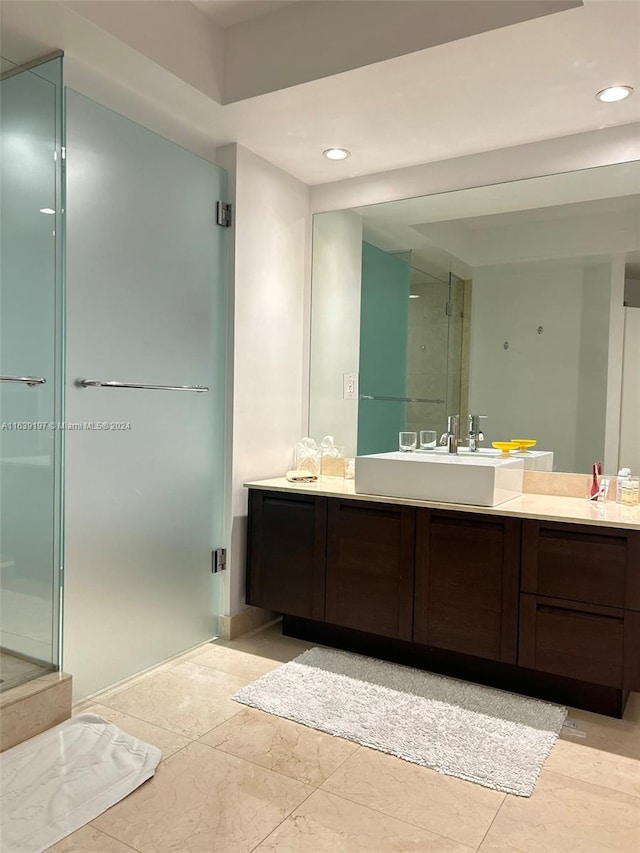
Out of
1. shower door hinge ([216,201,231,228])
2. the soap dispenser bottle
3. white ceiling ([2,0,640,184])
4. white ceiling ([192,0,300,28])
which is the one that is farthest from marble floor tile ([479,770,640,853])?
white ceiling ([192,0,300,28])

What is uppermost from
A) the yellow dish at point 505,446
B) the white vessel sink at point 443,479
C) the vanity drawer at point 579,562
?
the yellow dish at point 505,446

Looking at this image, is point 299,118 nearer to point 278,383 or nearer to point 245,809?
point 278,383

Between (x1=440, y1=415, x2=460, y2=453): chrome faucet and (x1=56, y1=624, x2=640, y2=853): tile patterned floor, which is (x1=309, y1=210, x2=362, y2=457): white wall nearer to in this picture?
(x1=440, y1=415, x2=460, y2=453): chrome faucet

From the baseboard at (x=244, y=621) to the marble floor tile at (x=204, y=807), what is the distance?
0.93 meters

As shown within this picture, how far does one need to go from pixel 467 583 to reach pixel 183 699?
115 centimetres

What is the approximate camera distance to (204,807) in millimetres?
1743

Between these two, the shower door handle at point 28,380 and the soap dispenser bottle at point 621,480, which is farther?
the soap dispenser bottle at point 621,480

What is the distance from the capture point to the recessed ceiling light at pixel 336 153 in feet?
9.32

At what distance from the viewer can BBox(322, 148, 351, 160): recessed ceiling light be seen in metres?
2.84

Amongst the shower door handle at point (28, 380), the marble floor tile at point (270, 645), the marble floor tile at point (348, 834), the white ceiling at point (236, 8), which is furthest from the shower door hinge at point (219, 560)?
the white ceiling at point (236, 8)

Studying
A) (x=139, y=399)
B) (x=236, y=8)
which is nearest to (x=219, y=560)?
(x=139, y=399)

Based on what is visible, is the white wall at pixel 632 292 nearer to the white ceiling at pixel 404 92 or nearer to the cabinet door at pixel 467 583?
the white ceiling at pixel 404 92

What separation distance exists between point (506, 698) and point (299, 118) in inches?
94.6

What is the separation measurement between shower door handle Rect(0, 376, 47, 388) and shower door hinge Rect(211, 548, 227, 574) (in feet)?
3.79
